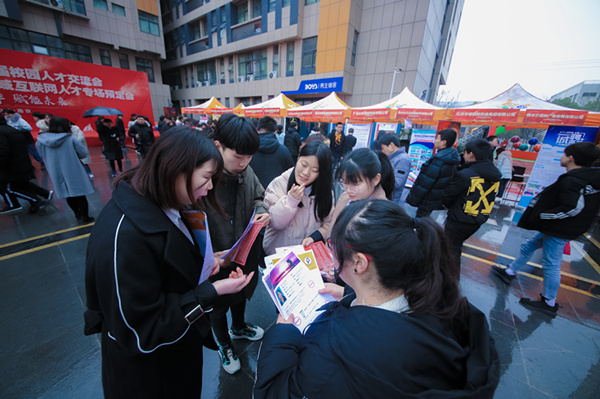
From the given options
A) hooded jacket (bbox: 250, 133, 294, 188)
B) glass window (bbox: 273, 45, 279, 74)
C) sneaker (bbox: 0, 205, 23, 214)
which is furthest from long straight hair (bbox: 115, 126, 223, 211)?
glass window (bbox: 273, 45, 279, 74)

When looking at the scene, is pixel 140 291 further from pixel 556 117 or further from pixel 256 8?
pixel 256 8

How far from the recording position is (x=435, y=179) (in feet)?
11.3

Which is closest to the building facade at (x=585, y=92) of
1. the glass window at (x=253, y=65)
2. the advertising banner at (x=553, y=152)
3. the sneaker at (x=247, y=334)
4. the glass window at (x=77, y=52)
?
the glass window at (x=253, y=65)

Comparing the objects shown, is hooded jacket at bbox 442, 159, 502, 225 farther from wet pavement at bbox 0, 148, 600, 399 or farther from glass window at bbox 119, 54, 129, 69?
glass window at bbox 119, 54, 129, 69

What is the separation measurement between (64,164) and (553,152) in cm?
948

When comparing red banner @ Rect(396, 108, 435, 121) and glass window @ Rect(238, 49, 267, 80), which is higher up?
glass window @ Rect(238, 49, 267, 80)

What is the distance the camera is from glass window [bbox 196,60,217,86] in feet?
80.0

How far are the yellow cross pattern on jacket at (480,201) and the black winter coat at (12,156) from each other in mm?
7235

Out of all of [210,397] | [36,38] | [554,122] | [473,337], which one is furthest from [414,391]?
[36,38]

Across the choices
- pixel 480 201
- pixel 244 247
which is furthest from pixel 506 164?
pixel 244 247

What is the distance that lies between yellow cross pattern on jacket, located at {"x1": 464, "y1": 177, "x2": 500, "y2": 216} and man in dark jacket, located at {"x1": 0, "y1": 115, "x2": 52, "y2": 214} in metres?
7.24

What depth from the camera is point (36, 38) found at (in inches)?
604

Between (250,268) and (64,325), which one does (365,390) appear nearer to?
(250,268)

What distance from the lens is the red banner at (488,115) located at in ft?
17.1
